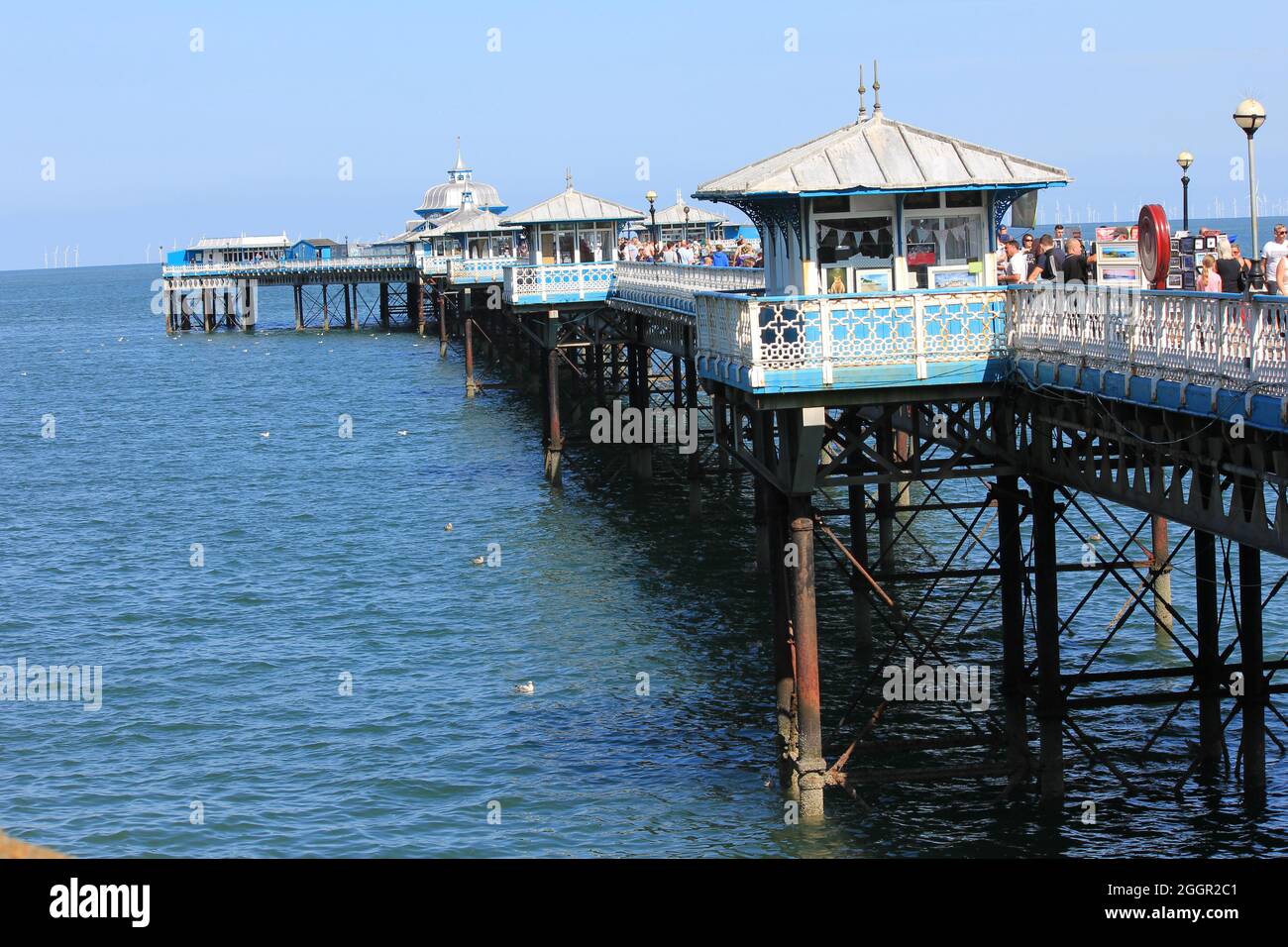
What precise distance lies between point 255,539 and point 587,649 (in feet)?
43.1

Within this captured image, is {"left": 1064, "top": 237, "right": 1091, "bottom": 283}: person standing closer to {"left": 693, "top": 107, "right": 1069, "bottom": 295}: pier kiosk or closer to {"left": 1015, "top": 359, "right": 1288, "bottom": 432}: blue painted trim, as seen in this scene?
{"left": 1015, "top": 359, "right": 1288, "bottom": 432}: blue painted trim

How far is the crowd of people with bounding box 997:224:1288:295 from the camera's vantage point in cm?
1491

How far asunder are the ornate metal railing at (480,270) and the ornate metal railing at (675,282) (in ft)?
87.9

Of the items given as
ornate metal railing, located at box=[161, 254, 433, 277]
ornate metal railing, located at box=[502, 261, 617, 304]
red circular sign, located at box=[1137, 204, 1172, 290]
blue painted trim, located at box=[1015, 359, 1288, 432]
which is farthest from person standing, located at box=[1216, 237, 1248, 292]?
ornate metal railing, located at box=[161, 254, 433, 277]

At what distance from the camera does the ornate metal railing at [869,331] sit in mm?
16703

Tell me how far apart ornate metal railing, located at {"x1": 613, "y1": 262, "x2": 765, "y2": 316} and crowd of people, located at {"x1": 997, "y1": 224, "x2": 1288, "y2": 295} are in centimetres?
503

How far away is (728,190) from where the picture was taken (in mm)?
18516

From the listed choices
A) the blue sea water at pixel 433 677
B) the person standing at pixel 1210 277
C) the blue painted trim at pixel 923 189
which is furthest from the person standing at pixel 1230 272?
the blue sea water at pixel 433 677

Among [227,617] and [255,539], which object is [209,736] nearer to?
[227,617]

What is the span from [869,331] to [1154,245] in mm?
3048
